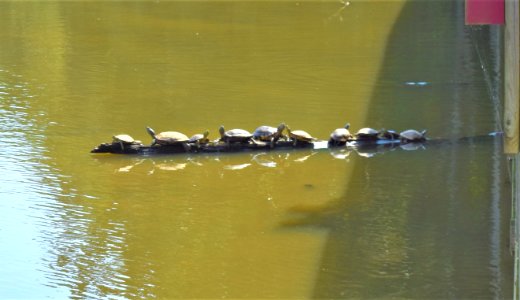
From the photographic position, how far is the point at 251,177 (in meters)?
9.64

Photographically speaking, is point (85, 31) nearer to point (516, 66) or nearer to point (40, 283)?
point (40, 283)

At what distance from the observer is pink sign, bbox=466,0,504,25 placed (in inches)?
201

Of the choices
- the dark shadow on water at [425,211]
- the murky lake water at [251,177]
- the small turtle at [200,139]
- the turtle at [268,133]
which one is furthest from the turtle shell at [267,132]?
the dark shadow on water at [425,211]

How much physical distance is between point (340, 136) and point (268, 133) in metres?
0.75

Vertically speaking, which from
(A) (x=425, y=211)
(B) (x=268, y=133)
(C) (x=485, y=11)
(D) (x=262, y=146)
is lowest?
(A) (x=425, y=211)

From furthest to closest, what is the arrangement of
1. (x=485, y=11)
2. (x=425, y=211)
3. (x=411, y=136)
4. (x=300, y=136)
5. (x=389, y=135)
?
(x=389, y=135) < (x=411, y=136) < (x=300, y=136) < (x=425, y=211) < (x=485, y=11)

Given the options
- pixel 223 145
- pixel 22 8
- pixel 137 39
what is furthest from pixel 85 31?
pixel 223 145

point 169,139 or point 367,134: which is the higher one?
point 169,139

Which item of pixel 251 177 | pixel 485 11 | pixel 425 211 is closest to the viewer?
pixel 485 11

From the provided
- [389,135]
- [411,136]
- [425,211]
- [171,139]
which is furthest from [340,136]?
[425,211]

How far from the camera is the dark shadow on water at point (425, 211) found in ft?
22.9

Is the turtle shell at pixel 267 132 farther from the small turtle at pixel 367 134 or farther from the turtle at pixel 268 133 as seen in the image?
the small turtle at pixel 367 134

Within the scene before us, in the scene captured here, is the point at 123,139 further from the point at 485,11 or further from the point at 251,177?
the point at 485,11

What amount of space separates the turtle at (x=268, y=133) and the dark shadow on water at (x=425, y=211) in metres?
1.01
